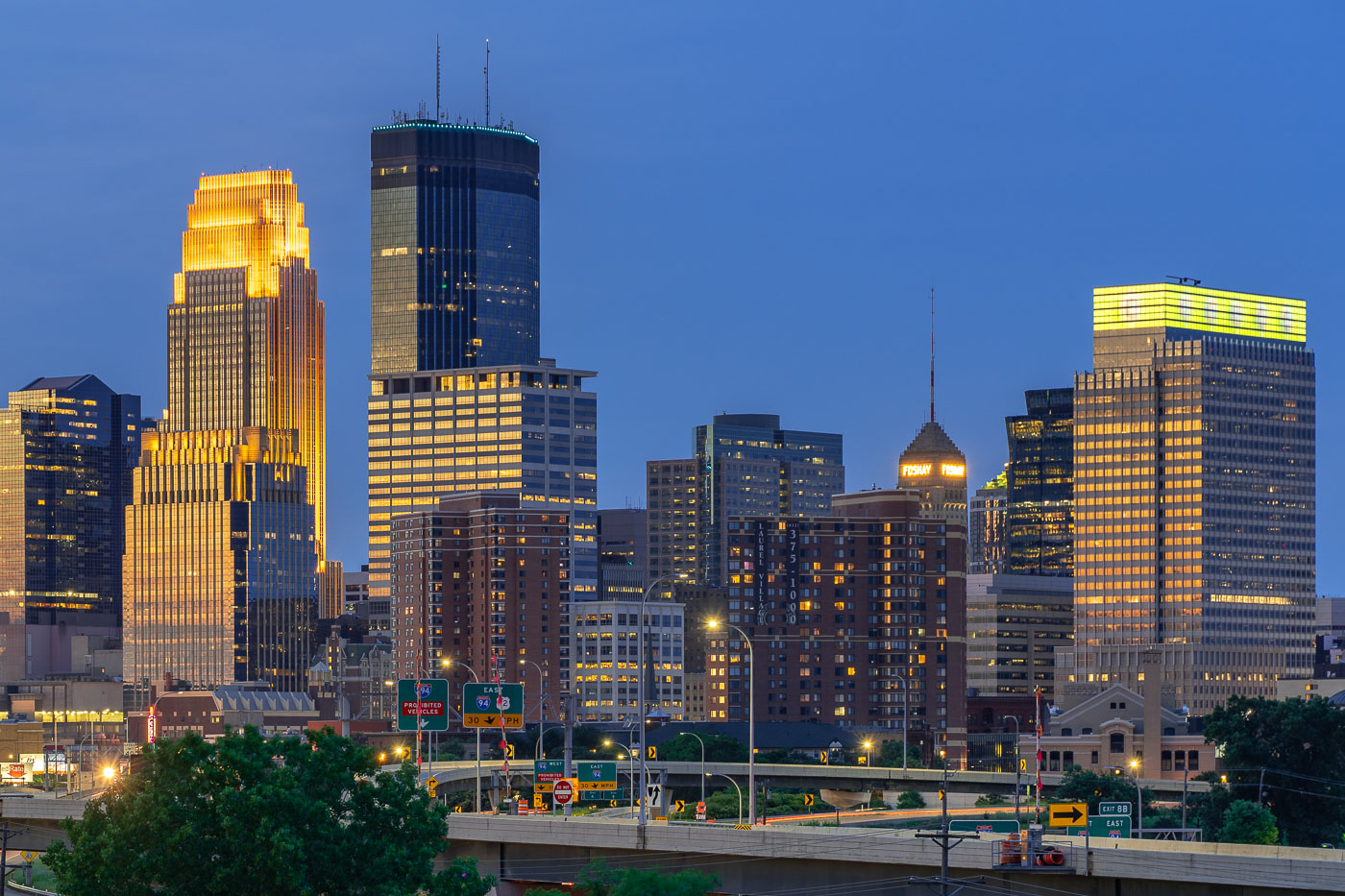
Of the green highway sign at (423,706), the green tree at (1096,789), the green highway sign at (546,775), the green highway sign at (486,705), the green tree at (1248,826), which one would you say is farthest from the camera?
the green tree at (1096,789)

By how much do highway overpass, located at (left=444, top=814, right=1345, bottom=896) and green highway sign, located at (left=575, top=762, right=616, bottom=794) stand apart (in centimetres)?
2384

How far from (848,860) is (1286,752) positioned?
94643 mm

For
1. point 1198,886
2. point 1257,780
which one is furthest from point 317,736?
point 1257,780

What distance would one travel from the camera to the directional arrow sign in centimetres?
9012

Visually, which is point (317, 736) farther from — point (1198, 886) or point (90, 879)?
point (1198, 886)

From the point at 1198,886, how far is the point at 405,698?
60.6m

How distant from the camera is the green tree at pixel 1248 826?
5758 inches

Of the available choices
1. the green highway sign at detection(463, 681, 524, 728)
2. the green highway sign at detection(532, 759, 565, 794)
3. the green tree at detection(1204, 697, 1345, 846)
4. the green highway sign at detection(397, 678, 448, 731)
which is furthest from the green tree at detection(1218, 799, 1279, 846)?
the green highway sign at detection(397, 678, 448, 731)

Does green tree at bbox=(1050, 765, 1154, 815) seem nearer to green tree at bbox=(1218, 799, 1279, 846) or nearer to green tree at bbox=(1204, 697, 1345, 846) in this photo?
green tree at bbox=(1204, 697, 1345, 846)

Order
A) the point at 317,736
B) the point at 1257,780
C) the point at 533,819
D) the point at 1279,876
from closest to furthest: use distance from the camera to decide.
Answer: the point at 1279,876, the point at 317,736, the point at 533,819, the point at 1257,780

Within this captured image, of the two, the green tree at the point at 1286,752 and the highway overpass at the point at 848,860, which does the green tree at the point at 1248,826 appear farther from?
the highway overpass at the point at 848,860

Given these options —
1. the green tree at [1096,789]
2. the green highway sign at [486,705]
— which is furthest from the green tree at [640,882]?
the green tree at [1096,789]

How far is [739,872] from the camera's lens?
97688 millimetres

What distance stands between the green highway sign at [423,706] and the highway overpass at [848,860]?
1847 cm
